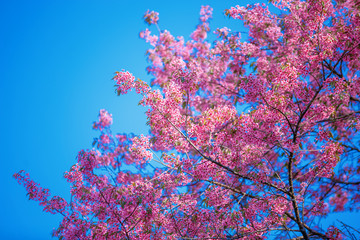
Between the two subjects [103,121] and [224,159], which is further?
[103,121]

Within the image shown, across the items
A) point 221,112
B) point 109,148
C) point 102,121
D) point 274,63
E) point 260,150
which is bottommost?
point 260,150

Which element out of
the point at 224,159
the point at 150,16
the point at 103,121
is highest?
the point at 150,16

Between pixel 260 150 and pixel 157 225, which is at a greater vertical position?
pixel 260 150

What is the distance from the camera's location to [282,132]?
3512mm

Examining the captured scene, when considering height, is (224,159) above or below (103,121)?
below

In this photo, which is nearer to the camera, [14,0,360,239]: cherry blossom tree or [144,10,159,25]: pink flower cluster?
[14,0,360,239]: cherry blossom tree

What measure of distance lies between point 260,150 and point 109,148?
4383 millimetres

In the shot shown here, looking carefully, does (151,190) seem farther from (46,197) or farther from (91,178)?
(46,197)

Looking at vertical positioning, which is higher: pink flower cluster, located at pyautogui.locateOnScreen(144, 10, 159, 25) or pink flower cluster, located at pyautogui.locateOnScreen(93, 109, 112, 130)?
pink flower cluster, located at pyautogui.locateOnScreen(144, 10, 159, 25)

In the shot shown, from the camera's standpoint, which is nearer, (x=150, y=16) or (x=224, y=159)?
(x=224, y=159)

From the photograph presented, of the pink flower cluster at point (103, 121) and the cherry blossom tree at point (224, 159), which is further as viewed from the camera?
the pink flower cluster at point (103, 121)

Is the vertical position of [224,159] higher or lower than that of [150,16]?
lower

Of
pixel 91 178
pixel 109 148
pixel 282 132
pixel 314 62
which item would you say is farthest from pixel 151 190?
pixel 109 148

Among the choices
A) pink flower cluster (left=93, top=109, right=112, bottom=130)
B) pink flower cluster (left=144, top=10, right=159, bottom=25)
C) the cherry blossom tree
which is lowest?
the cherry blossom tree
